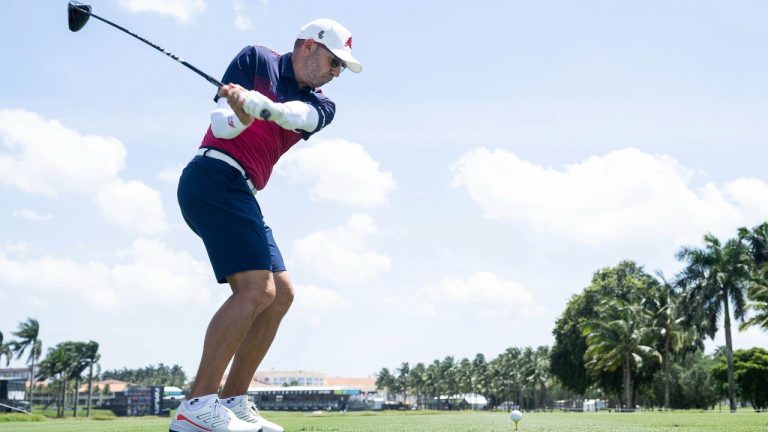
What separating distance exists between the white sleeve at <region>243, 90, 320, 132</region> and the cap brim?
0.38m

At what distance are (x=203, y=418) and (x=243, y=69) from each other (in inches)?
81.6

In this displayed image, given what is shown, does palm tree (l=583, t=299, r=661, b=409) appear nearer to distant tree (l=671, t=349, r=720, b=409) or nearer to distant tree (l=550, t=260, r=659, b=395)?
distant tree (l=550, t=260, r=659, b=395)

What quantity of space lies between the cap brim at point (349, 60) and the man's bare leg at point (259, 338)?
1408 mm

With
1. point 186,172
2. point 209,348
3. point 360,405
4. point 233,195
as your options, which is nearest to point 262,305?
point 209,348

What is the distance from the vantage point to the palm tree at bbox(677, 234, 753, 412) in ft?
194

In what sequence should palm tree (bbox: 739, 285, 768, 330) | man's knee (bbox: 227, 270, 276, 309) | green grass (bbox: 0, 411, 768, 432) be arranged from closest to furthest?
man's knee (bbox: 227, 270, 276, 309), green grass (bbox: 0, 411, 768, 432), palm tree (bbox: 739, 285, 768, 330)

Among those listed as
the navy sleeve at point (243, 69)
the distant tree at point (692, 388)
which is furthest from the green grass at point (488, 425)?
the distant tree at point (692, 388)

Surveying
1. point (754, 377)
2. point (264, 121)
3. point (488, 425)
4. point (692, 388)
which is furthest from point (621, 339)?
point (264, 121)

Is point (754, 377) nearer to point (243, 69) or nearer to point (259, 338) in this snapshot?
point (259, 338)

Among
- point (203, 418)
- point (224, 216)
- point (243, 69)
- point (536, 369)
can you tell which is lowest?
point (536, 369)

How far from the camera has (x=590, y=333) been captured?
6769 cm

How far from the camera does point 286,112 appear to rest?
4293 mm

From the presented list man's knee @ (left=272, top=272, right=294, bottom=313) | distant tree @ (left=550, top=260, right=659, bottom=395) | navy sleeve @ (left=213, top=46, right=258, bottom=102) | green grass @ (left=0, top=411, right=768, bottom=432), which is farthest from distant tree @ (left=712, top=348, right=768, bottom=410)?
navy sleeve @ (left=213, top=46, right=258, bottom=102)

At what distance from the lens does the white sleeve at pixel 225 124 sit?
4.33 metres
